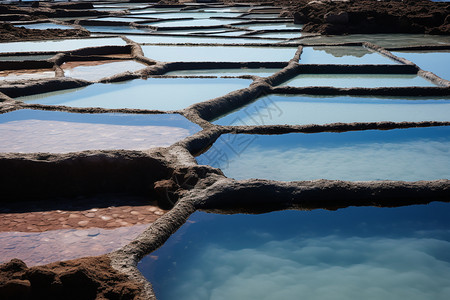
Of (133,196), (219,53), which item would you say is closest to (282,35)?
(219,53)

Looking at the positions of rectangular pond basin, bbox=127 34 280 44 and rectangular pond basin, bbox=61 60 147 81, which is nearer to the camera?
rectangular pond basin, bbox=61 60 147 81

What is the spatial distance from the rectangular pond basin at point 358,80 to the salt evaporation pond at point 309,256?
3324 millimetres

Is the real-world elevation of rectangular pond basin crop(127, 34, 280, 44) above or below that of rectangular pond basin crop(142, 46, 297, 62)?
above

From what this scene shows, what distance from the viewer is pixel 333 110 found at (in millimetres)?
4770

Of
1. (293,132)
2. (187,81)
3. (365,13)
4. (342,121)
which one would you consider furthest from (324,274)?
(365,13)

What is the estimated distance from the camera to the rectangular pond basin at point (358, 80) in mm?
5908

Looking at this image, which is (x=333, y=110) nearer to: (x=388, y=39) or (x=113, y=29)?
(x=388, y=39)

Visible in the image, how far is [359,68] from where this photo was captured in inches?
260

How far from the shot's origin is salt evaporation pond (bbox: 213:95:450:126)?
446 cm

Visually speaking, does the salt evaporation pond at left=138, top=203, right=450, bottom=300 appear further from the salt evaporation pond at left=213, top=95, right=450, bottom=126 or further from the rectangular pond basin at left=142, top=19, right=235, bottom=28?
the rectangular pond basin at left=142, top=19, right=235, bottom=28

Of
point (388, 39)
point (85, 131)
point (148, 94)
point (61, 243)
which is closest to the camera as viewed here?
point (61, 243)

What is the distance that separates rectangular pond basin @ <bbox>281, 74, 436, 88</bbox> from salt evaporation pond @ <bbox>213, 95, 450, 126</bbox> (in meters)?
0.64

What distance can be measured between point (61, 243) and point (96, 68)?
15.8 ft

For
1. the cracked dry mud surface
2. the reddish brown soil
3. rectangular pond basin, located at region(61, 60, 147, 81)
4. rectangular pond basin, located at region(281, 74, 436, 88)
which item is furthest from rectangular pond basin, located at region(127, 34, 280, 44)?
the reddish brown soil
